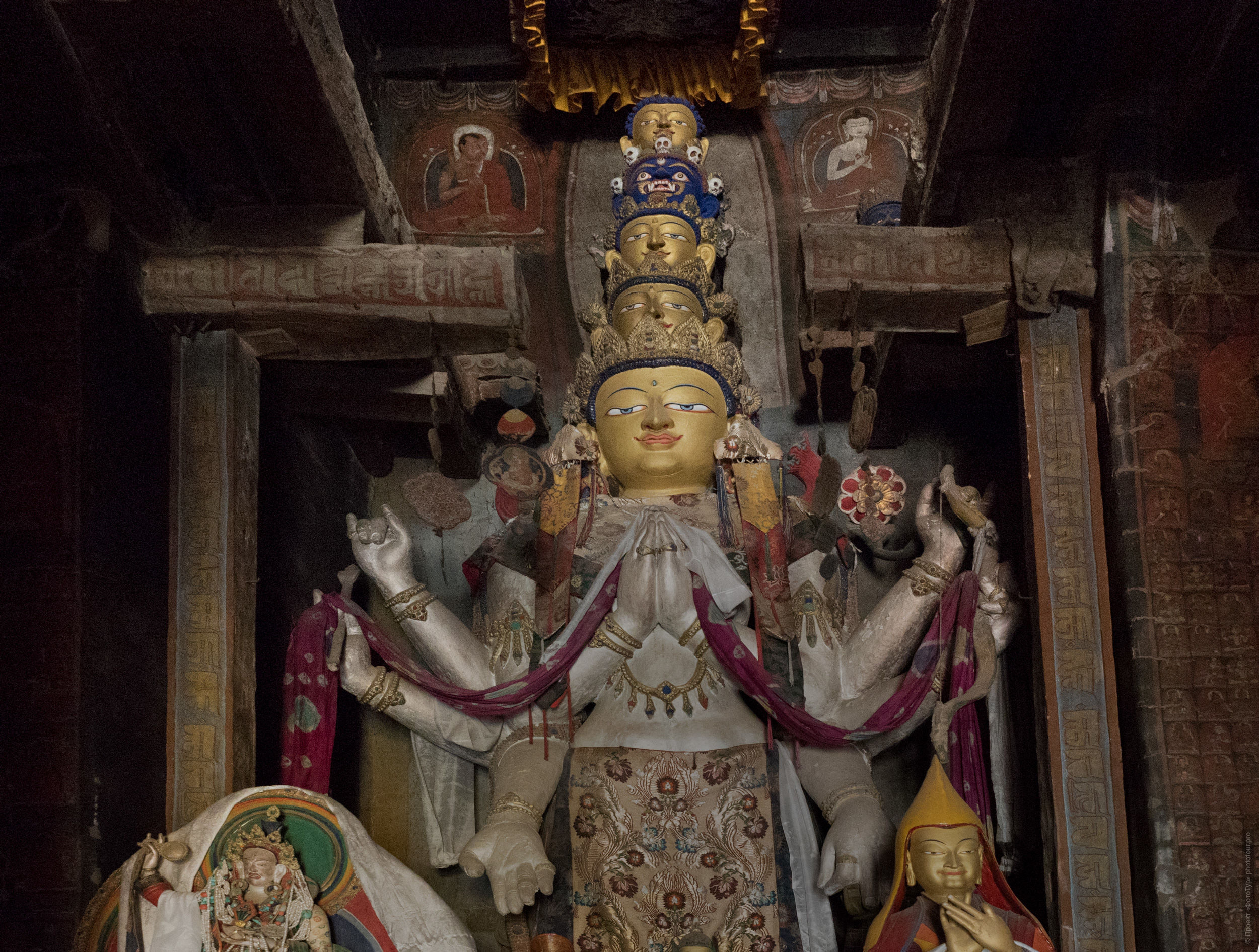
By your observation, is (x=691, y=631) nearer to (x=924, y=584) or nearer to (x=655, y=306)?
(x=924, y=584)

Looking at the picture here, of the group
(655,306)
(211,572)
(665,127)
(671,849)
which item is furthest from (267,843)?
(665,127)

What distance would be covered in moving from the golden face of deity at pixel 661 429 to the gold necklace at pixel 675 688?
29.9 inches

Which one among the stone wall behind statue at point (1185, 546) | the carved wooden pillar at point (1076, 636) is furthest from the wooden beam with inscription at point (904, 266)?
the stone wall behind statue at point (1185, 546)

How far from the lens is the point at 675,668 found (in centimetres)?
645

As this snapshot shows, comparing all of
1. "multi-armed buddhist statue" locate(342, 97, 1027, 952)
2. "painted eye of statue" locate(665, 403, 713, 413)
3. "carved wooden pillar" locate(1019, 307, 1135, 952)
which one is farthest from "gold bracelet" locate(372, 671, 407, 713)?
"carved wooden pillar" locate(1019, 307, 1135, 952)

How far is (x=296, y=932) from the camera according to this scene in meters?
5.54

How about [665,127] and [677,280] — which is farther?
[665,127]

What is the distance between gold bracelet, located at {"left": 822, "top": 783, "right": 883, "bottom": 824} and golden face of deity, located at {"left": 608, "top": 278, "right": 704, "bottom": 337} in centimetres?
210

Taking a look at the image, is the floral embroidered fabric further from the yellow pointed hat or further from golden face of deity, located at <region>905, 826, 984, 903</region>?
golden face of deity, located at <region>905, 826, 984, 903</region>

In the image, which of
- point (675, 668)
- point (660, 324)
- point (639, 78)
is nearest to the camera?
point (675, 668)

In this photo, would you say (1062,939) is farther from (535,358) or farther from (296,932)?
(535,358)

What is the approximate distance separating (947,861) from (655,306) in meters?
2.80

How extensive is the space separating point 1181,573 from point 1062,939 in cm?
133

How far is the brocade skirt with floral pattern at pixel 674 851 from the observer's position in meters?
5.98
